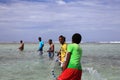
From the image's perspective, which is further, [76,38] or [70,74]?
[76,38]

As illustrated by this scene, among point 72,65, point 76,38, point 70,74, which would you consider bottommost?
point 70,74

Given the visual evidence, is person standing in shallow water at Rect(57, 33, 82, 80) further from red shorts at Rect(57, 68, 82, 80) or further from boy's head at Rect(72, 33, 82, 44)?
boy's head at Rect(72, 33, 82, 44)

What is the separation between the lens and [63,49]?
39.3 feet

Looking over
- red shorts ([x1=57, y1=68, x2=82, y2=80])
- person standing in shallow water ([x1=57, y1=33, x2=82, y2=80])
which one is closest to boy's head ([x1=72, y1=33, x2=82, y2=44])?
person standing in shallow water ([x1=57, y1=33, x2=82, y2=80])

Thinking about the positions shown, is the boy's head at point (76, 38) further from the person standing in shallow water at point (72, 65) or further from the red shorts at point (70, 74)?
the red shorts at point (70, 74)

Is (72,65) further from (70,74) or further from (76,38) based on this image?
(76,38)

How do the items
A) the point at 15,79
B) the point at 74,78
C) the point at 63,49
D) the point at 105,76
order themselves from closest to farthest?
the point at 74,78, the point at 63,49, the point at 15,79, the point at 105,76

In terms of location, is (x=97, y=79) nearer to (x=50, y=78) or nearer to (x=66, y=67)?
(x=50, y=78)

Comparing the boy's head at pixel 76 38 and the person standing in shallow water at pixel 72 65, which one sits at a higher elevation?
the boy's head at pixel 76 38

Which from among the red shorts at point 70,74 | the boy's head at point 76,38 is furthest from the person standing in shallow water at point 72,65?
the boy's head at point 76,38

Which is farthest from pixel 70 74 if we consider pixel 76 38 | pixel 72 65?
pixel 76 38

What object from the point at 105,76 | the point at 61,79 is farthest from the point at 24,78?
the point at 61,79

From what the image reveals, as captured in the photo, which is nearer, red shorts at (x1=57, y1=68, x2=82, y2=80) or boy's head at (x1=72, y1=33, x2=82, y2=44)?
red shorts at (x1=57, y1=68, x2=82, y2=80)

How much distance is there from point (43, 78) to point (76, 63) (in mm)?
6606
